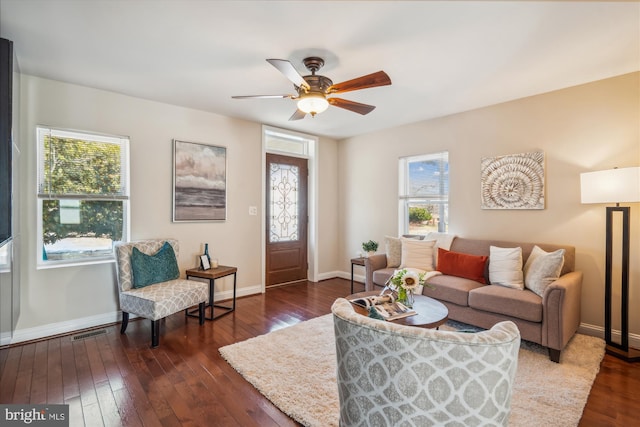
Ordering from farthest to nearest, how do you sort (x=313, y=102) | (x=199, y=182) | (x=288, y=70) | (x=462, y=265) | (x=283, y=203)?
1. (x=283, y=203)
2. (x=199, y=182)
3. (x=462, y=265)
4. (x=313, y=102)
5. (x=288, y=70)

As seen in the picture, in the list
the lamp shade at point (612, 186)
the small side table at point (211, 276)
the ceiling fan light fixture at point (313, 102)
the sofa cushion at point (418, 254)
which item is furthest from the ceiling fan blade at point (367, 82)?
the small side table at point (211, 276)

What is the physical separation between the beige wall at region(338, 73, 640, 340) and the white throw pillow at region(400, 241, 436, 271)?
1.90 ft

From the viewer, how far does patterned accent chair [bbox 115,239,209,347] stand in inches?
112

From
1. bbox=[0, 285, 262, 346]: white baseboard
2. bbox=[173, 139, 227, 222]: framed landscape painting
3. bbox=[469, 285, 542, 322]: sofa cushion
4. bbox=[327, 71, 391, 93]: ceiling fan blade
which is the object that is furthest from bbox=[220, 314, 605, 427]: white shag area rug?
bbox=[327, 71, 391, 93]: ceiling fan blade

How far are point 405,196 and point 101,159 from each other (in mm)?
4076

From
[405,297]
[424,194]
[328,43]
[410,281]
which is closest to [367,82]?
[328,43]

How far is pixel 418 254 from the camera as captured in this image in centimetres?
386

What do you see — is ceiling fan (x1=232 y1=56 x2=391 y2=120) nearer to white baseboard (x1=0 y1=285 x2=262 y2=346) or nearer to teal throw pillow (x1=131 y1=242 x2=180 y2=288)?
teal throw pillow (x1=131 y1=242 x2=180 y2=288)

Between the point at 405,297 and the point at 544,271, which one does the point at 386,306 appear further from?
the point at 544,271

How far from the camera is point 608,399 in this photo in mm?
2074

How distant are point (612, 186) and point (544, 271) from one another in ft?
→ 3.01

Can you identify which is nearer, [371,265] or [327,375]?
[327,375]

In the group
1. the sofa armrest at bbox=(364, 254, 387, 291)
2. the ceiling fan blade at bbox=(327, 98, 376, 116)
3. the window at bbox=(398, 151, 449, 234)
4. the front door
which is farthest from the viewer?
the front door

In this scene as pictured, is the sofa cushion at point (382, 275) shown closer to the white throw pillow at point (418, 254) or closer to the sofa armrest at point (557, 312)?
the white throw pillow at point (418, 254)
